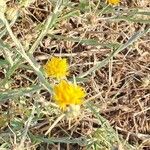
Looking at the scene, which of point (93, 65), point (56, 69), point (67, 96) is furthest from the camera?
point (93, 65)

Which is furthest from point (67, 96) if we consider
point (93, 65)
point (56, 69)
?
point (93, 65)

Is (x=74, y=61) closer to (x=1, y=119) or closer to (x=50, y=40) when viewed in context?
(x=50, y=40)

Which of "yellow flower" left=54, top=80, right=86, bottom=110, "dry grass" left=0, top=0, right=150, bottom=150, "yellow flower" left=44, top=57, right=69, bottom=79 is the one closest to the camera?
"yellow flower" left=54, top=80, right=86, bottom=110

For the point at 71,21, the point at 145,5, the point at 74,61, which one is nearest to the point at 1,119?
the point at 74,61

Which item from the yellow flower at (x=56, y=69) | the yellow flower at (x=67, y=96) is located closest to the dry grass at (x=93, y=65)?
the yellow flower at (x=56, y=69)

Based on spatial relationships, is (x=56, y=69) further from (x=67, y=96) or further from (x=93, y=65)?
(x=93, y=65)

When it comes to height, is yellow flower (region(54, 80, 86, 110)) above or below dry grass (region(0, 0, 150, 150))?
above

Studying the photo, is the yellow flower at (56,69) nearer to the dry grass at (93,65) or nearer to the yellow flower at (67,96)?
the yellow flower at (67,96)

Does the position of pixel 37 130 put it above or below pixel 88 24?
below

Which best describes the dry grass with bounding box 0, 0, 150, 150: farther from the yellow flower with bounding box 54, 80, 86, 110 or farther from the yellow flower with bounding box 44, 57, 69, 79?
the yellow flower with bounding box 54, 80, 86, 110

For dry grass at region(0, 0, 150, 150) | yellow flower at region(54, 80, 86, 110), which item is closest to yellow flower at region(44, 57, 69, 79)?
yellow flower at region(54, 80, 86, 110)

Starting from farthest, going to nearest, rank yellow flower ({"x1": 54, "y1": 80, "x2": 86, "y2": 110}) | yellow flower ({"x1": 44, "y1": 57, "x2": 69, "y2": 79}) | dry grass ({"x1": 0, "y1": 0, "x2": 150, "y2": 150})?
dry grass ({"x1": 0, "y1": 0, "x2": 150, "y2": 150}) < yellow flower ({"x1": 44, "y1": 57, "x2": 69, "y2": 79}) < yellow flower ({"x1": 54, "y1": 80, "x2": 86, "y2": 110})
